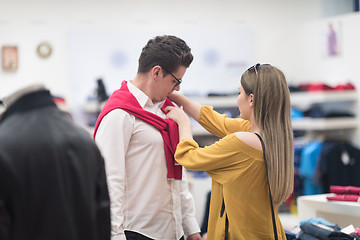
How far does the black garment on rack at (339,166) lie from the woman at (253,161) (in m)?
4.05

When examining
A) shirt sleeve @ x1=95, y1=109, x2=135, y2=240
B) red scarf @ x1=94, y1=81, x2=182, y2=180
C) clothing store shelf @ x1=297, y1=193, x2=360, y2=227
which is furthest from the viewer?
clothing store shelf @ x1=297, y1=193, x2=360, y2=227

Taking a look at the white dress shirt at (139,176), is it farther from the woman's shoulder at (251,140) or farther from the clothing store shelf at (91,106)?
the clothing store shelf at (91,106)

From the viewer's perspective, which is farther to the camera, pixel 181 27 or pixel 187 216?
pixel 181 27

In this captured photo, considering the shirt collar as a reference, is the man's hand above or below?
below

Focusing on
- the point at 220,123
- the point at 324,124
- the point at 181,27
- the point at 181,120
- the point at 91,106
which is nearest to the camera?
the point at 181,120

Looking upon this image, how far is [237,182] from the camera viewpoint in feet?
6.72

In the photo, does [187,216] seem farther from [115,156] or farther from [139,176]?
[115,156]

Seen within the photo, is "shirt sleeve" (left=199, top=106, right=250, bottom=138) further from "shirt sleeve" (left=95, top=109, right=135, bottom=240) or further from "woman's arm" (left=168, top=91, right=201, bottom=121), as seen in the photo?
"shirt sleeve" (left=95, top=109, right=135, bottom=240)

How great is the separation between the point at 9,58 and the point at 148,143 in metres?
4.81

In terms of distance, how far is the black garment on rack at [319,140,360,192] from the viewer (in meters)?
5.92

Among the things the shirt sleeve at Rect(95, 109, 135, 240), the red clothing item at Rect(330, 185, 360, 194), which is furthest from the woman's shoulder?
the red clothing item at Rect(330, 185, 360, 194)

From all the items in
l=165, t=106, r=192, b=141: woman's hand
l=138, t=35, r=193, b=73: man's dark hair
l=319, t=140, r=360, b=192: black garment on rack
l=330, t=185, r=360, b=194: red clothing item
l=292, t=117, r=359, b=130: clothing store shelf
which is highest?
l=138, t=35, r=193, b=73: man's dark hair

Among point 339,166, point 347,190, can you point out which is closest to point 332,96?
point 339,166

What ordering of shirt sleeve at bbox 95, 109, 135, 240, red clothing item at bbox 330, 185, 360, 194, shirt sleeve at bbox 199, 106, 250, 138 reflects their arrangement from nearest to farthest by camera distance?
shirt sleeve at bbox 95, 109, 135, 240 < shirt sleeve at bbox 199, 106, 250, 138 < red clothing item at bbox 330, 185, 360, 194
